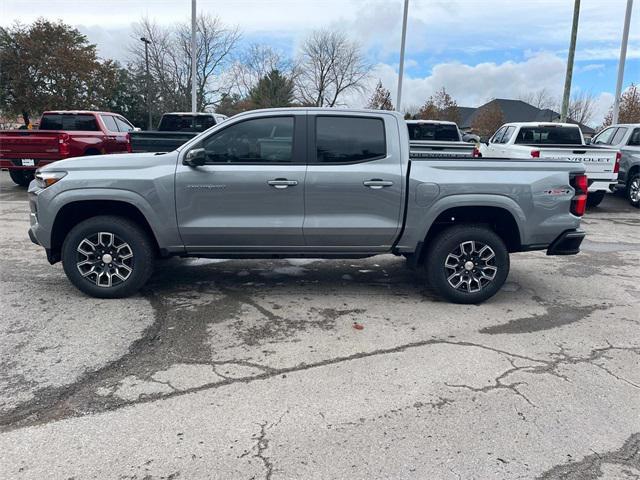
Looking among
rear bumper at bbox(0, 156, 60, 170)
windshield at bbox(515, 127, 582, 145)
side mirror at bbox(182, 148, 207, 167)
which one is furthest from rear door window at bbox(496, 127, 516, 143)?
rear bumper at bbox(0, 156, 60, 170)

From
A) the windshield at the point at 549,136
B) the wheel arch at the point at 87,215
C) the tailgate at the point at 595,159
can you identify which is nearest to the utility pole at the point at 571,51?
the windshield at the point at 549,136

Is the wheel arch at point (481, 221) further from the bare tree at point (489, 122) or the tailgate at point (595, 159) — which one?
the bare tree at point (489, 122)

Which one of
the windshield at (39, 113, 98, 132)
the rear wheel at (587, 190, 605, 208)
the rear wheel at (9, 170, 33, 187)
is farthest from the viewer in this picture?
the rear wheel at (9, 170, 33, 187)

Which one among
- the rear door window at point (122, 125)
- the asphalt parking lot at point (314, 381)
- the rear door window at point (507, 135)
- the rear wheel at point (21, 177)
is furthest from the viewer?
the rear door window at point (122, 125)

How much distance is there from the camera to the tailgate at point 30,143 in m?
12.0

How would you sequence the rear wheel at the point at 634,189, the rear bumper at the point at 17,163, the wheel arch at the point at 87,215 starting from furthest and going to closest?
the rear wheel at the point at 634,189 → the rear bumper at the point at 17,163 → the wheel arch at the point at 87,215

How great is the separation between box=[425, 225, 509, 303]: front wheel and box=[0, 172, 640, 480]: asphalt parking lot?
0.68 ft

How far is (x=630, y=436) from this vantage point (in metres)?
Result: 3.12

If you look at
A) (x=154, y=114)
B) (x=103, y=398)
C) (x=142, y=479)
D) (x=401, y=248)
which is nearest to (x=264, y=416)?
(x=142, y=479)

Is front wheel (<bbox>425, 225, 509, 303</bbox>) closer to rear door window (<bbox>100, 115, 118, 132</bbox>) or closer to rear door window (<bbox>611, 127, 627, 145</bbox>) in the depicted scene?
rear door window (<bbox>611, 127, 627, 145</bbox>)

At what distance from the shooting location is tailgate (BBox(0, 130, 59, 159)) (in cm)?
1200

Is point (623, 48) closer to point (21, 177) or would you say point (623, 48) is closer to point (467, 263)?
point (467, 263)

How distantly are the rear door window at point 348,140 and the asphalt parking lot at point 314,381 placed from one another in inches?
59.3

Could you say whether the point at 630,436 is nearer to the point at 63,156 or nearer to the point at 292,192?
the point at 292,192
